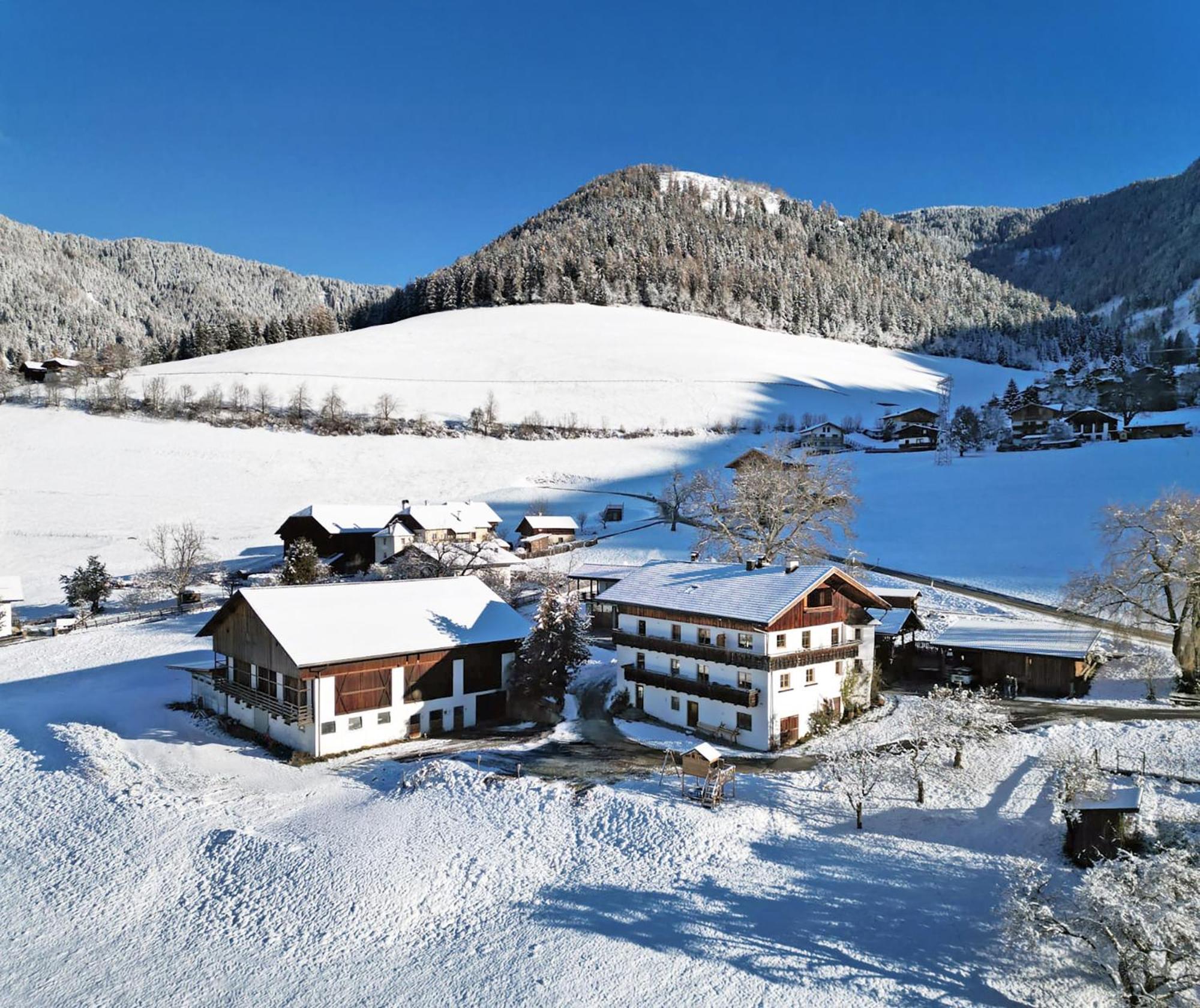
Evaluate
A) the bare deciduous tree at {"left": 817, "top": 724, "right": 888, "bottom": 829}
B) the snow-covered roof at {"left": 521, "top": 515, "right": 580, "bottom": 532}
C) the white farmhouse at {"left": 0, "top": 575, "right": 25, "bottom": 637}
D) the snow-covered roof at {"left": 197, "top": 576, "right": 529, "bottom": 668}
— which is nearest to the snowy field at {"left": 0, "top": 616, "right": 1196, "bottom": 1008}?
the bare deciduous tree at {"left": 817, "top": 724, "right": 888, "bottom": 829}

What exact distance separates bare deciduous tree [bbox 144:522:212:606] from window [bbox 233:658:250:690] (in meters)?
25.5

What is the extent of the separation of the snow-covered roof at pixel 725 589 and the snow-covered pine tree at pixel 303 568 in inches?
1213

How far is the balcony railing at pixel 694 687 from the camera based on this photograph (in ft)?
108

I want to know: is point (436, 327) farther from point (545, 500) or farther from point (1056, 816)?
point (1056, 816)

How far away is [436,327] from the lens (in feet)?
533

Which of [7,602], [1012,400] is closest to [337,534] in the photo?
[7,602]

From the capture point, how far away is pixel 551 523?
77.7 metres

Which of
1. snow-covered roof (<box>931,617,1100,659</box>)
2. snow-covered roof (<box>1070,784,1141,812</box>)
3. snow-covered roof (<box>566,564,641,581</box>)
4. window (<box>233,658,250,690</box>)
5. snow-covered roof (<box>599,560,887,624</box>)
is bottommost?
window (<box>233,658,250,690</box>)

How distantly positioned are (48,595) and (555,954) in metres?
61.7

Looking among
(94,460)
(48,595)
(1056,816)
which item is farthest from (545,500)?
(1056,816)

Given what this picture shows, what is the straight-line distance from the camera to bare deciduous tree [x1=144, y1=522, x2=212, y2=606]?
6072 centimetres

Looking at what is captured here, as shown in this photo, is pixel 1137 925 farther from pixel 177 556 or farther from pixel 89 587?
pixel 177 556

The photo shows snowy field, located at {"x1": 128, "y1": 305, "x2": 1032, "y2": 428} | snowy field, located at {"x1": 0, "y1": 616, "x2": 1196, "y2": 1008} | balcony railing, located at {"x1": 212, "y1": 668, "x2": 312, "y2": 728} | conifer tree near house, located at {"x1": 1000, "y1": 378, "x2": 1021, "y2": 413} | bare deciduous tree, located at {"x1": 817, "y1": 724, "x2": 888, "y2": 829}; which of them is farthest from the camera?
snowy field, located at {"x1": 128, "y1": 305, "x2": 1032, "y2": 428}

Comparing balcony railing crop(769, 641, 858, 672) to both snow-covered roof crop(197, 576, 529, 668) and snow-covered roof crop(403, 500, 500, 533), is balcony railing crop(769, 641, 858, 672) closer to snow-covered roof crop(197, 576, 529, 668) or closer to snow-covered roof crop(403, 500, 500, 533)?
snow-covered roof crop(197, 576, 529, 668)
